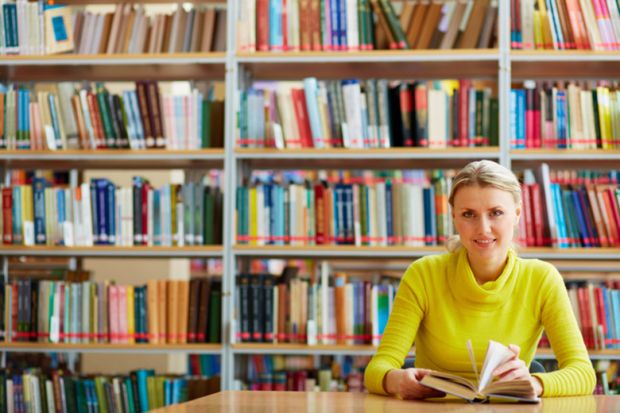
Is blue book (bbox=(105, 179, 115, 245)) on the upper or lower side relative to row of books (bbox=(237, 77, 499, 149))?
lower

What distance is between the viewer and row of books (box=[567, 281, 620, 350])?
11.4 ft

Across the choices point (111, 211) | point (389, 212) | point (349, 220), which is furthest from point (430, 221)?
point (111, 211)

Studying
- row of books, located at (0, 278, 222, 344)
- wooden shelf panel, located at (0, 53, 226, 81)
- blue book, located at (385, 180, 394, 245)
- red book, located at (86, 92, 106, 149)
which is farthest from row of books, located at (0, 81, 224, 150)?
blue book, located at (385, 180, 394, 245)

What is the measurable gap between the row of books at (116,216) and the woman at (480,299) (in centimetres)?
159

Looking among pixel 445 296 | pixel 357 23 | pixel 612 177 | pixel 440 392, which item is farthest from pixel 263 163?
pixel 440 392

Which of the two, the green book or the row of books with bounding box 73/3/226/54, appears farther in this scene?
the row of books with bounding box 73/3/226/54

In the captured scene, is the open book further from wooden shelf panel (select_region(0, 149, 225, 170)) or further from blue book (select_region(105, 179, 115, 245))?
blue book (select_region(105, 179, 115, 245))

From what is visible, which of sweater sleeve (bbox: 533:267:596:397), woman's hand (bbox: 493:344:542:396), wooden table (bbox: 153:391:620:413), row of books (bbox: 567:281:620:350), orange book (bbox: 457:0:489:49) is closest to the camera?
wooden table (bbox: 153:391:620:413)

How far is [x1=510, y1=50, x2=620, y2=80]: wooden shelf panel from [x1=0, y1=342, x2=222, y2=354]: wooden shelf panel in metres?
1.63

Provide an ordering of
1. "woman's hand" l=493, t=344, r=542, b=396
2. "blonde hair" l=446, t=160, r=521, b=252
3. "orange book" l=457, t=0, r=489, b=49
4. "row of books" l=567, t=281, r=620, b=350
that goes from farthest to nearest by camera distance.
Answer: "orange book" l=457, t=0, r=489, b=49
"row of books" l=567, t=281, r=620, b=350
"blonde hair" l=446, t=160, r=521, b=252
"woman's hand" l=493, t=344, r=542, b=396

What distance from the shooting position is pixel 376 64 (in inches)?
149

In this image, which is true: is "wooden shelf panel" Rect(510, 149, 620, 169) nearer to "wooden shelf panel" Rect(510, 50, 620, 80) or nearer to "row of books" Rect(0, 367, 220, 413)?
"wooden shelf panel" Rect(510, 50, 620, 80)

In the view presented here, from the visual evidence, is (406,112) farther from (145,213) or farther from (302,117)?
(145,213)

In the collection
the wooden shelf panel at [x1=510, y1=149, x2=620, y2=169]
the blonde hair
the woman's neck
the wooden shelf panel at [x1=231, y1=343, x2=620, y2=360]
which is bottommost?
the wooden shelf panel at [x1=231, y1=343, x2=620, y2=360]
